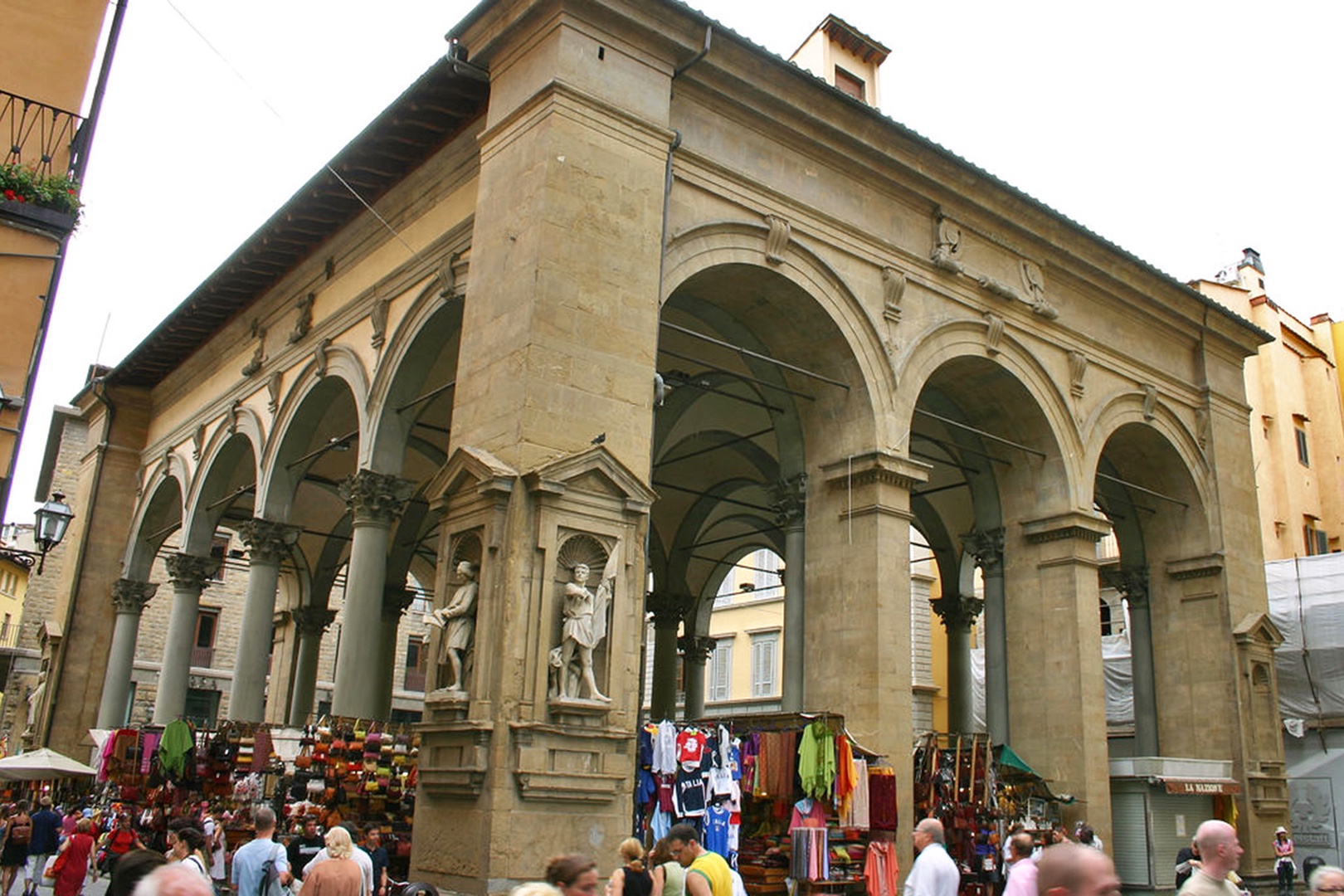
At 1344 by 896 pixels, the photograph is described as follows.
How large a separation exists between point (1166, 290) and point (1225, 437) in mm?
2895

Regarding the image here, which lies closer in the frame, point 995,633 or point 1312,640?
point 995,633

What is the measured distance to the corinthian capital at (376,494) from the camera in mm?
13805

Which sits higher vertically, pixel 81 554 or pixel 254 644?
pixel 81 554

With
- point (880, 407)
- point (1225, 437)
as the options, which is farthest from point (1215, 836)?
point (1225, 437)

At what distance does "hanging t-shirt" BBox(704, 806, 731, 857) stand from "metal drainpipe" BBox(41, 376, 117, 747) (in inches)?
572

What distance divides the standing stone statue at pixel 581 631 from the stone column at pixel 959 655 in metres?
12.4

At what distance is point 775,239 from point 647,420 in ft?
10.4

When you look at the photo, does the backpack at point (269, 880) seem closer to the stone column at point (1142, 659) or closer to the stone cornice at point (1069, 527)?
the stone cornice at point (1069, 527)

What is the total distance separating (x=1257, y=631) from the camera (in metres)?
17.9

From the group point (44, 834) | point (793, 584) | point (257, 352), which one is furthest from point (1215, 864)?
point (257, 352)

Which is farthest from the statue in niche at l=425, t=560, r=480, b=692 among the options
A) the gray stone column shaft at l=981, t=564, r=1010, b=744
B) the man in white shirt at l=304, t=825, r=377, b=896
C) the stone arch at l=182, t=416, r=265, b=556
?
the stone arch at l=182, t=416, r=265, b=556

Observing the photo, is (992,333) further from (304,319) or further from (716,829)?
(304,319)

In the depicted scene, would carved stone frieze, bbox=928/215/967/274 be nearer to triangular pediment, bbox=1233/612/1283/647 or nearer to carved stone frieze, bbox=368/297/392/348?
carved stone frieze, bbox=368/297/392/348

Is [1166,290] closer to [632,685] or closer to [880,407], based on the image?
[880,407]
